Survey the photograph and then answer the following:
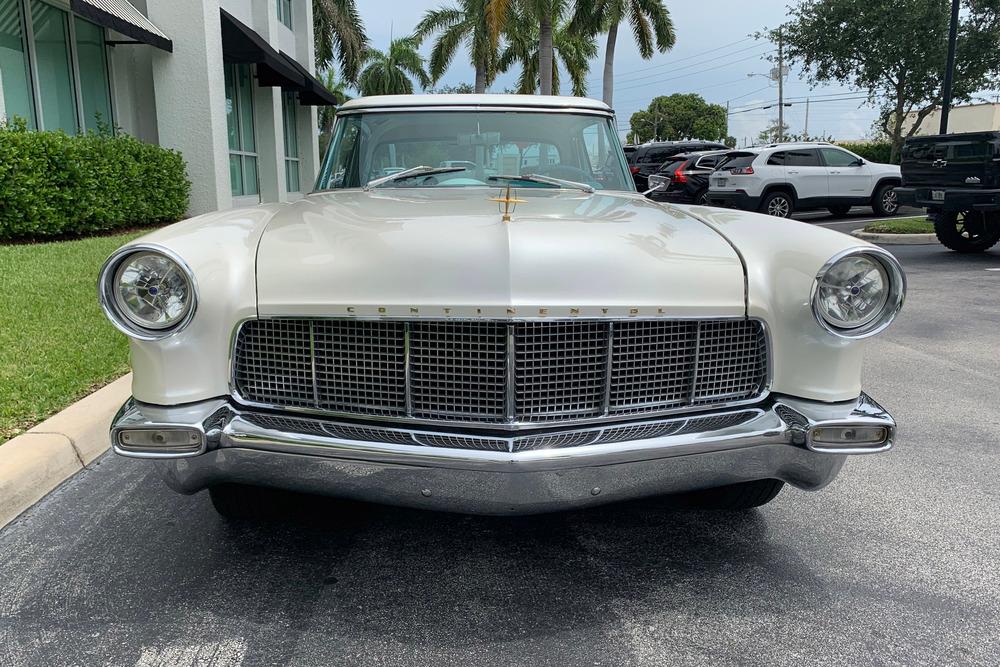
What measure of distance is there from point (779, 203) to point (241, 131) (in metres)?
11.0

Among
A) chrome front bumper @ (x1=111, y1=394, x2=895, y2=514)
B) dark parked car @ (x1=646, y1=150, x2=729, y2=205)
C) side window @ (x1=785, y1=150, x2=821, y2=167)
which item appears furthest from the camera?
dark parked car @ (x1=646, y1=150, x2=729, y2=205)

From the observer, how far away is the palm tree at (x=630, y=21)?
24297mm

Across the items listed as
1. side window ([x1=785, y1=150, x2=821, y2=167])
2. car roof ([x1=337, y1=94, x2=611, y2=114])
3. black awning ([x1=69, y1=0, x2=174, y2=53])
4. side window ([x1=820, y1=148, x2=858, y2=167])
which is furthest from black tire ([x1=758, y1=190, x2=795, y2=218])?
car roof ([x1=337, y1=94, x2=611, y2=114])

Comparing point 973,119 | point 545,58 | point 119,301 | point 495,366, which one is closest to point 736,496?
point 495,366

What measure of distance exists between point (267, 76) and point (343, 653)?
53.6 ft

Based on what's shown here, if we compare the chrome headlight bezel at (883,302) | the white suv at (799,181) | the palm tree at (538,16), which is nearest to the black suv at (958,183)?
the white suv at (799,181)

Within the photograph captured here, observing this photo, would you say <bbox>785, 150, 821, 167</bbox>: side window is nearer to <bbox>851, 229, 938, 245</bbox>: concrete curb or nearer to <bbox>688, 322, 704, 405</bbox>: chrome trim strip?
<bbox>851, 229, 938, 245</bbox>: concrete curb

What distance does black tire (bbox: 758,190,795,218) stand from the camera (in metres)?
15.8

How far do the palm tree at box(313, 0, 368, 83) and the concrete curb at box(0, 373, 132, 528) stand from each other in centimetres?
3093

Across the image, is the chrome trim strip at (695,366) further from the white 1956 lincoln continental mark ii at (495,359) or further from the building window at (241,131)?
the building window at (241,131)

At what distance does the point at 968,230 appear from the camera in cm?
1120

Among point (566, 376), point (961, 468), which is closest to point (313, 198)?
point (566, 376)

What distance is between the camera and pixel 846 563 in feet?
9.07

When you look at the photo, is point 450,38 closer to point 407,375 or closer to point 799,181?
point 799,181
